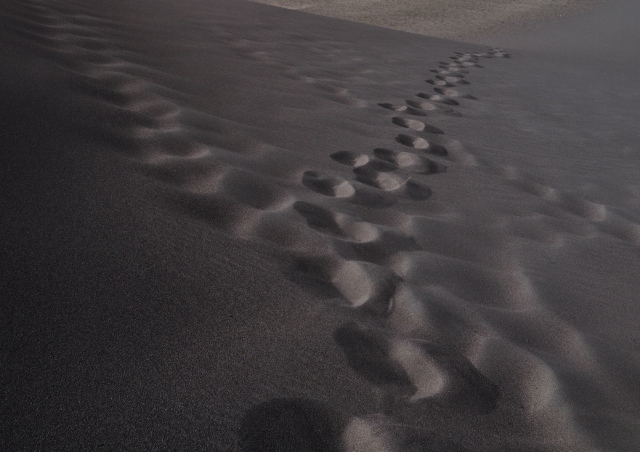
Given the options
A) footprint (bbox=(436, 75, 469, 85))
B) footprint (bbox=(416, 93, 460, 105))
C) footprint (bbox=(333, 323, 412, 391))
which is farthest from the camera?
footprint (bbox=(436, 75, 469, 85))

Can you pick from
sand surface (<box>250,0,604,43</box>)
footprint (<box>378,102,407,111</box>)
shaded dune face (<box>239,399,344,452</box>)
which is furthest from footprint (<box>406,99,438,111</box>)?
sand surface (<box>250,0,604,43</box>)

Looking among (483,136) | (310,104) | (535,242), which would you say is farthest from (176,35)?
(535,242)

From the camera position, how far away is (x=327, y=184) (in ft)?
6.29

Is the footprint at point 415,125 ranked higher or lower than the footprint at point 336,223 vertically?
lower

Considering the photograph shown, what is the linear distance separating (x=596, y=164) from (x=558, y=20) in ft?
36.8

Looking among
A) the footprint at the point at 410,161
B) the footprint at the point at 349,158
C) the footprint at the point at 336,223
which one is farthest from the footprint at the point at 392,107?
the footprint at the point at 336,223

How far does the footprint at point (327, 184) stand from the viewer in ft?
6.10

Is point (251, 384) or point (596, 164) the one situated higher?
point (251, 384)

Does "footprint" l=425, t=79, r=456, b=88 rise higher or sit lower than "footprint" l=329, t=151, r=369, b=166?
lower

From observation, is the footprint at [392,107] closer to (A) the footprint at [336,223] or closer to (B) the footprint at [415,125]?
(B) the footprint at [415,125]

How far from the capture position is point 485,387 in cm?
110

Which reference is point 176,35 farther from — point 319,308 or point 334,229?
point 319,308

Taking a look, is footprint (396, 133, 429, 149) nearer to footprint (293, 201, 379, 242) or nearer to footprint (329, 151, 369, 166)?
footprint (329, 151, 369, 166)

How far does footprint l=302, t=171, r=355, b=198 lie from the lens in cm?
186
